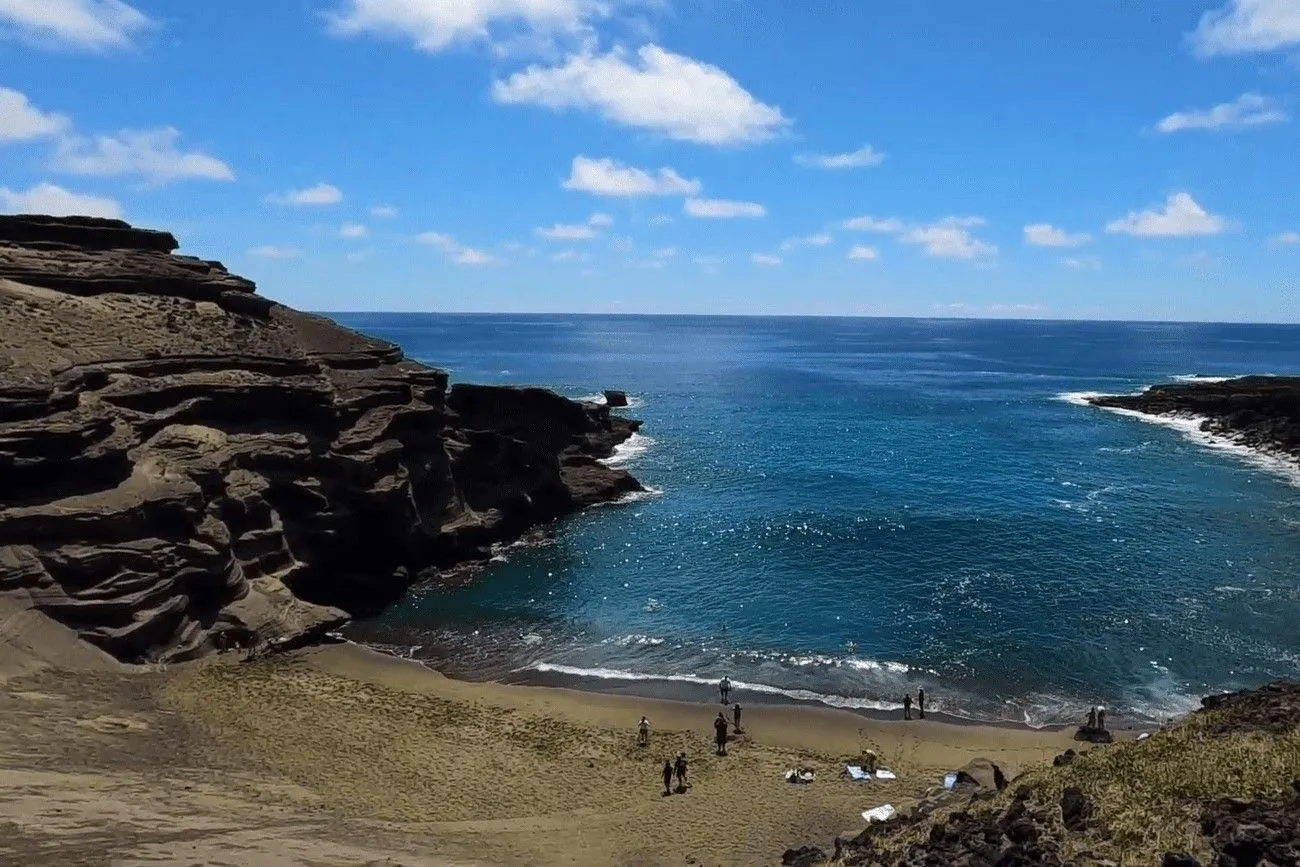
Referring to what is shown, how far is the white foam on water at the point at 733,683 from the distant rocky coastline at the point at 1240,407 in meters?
68.2

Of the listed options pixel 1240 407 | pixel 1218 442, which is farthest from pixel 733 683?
pixel 1240 407

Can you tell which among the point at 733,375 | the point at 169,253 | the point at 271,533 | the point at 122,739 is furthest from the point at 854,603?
the point at 733,375

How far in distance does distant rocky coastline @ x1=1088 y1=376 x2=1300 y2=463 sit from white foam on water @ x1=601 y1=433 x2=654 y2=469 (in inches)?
2298

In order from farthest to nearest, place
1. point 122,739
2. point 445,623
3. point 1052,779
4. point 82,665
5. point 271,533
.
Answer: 1. point 445,623
2. point 271,533
3. point 82,665
4. point 122,739
5. point 1052,779

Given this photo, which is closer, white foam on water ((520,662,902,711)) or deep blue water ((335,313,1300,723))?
white foam on water ((520,662,902,711))

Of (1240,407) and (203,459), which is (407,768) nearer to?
(203,459)

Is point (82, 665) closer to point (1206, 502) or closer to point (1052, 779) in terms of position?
point (1052, 779)

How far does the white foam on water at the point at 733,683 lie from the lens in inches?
1331

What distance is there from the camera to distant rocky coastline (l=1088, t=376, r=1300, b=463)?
86.7m

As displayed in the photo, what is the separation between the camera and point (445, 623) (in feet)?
138

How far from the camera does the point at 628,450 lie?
8525 cm

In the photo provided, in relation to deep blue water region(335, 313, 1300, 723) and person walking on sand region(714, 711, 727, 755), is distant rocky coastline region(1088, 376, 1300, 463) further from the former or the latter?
person walking on sand region(714, 711, 727, 755)

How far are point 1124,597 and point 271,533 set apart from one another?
40.5 meters

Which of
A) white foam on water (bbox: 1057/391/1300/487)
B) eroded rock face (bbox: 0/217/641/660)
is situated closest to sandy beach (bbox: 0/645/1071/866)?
eroded rock face (bbox: 0/217/641/660)
